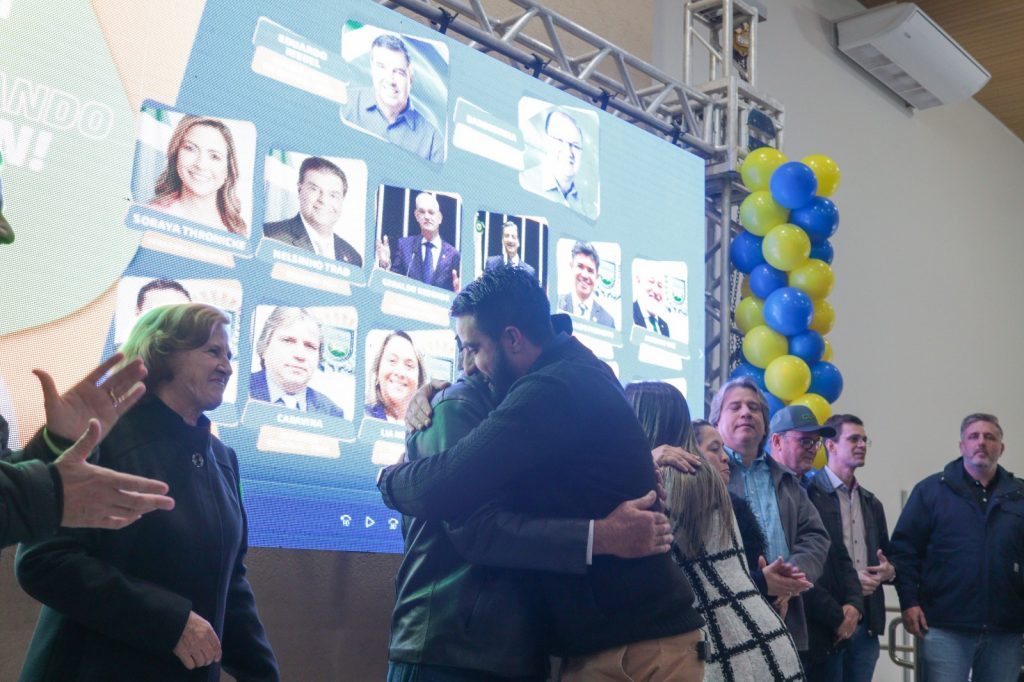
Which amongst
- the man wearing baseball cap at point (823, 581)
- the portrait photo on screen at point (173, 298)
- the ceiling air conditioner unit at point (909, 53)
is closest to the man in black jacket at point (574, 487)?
the portrait photo on screen at point (173, 298)

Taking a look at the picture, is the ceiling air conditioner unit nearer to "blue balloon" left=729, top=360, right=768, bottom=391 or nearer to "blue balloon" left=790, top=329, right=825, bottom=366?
"blue balloon" left=790, top=329, right=825, bottom=366

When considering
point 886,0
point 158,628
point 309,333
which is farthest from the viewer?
point 886,0

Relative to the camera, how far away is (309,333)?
145 inches

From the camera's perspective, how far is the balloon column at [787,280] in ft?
18.5

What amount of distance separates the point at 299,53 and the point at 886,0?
6958 mm

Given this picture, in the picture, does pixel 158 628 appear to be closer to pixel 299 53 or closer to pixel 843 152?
pixel 299 53

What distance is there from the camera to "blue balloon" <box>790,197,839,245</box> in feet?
18.8

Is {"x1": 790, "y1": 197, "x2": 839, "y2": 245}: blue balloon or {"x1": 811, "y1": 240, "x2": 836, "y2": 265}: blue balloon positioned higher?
{"x1": 790, "y1": 197, "x2": 839, "y2": 245}: blue balloon

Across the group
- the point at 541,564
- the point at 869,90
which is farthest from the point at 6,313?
the point at 869,90

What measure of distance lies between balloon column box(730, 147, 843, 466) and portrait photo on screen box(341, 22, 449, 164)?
2160mm

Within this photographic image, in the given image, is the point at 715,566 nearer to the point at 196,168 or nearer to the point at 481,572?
the point at 481,572

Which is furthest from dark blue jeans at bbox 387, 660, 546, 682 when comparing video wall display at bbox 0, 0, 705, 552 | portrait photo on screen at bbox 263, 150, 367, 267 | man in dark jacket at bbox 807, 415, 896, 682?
man in dark jacket at bbox 807, 415, 896, 682

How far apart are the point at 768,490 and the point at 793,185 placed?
227 cm
